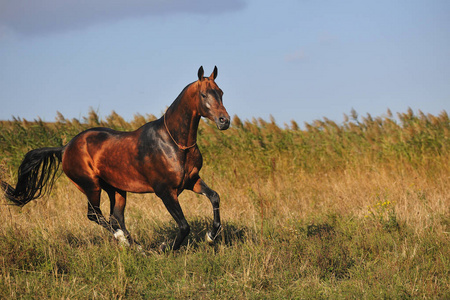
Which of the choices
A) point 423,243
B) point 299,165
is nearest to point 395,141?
point 299,165

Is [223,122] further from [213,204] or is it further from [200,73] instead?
[213,204]

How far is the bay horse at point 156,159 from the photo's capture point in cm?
530

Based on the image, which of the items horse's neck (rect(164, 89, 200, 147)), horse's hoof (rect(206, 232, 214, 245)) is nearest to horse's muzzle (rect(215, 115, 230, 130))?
horse's neck (rect(164, 89, 200, 147))

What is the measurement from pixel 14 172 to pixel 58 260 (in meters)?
6.58

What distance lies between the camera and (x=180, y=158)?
17.6 ft

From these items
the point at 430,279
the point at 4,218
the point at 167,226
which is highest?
the point at 4,218

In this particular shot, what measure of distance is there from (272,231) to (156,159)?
1933mm

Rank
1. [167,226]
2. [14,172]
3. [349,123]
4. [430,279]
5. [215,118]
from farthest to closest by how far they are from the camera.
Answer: [349,123]
[14,172]
[167,226]
[215,118]
[430,279]

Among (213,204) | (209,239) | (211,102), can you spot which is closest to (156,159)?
(213,204)

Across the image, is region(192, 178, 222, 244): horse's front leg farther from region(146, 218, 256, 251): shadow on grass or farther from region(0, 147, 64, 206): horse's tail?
region(0, 147, 64, 206): horse's tail

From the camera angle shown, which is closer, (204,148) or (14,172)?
(14,172)

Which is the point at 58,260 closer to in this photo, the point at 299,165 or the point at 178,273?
the point at 178,273

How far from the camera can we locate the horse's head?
16.3 ft

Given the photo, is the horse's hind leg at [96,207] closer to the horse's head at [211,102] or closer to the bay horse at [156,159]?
the bay horse at [156,159]
